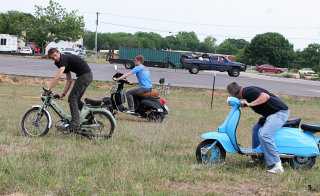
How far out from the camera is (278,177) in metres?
6.10

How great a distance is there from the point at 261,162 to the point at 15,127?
A: 197 inches

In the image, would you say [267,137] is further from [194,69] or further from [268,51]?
[268,51]

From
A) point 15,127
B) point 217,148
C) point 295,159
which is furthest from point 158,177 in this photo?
point 15,127

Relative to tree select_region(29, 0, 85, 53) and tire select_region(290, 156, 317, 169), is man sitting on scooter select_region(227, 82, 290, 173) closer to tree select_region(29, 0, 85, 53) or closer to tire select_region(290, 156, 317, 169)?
tire select_region(290, 156, 317, 169)

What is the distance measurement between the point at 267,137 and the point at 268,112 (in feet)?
1.32

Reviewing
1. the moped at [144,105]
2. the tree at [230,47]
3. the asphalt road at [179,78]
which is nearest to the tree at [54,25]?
the asphalt road at [179,78]

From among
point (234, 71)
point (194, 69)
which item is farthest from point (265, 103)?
point (234, 71)

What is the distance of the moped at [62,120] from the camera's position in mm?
8250

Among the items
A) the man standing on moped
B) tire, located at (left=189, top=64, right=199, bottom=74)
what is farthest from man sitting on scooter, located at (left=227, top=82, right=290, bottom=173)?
tire, located at (left=189, top=64, right=199, bottom=74)

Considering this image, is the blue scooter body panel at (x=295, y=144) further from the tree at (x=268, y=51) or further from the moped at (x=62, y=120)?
the tree at (x=268, y=51)

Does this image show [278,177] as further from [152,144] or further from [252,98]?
[152,144]

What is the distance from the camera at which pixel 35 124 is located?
27.0ft

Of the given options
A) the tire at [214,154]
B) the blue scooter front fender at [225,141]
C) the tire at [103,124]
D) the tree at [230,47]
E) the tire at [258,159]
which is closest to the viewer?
the blue scooter front fender at [225,141]

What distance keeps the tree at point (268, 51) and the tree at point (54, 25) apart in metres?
63.7
